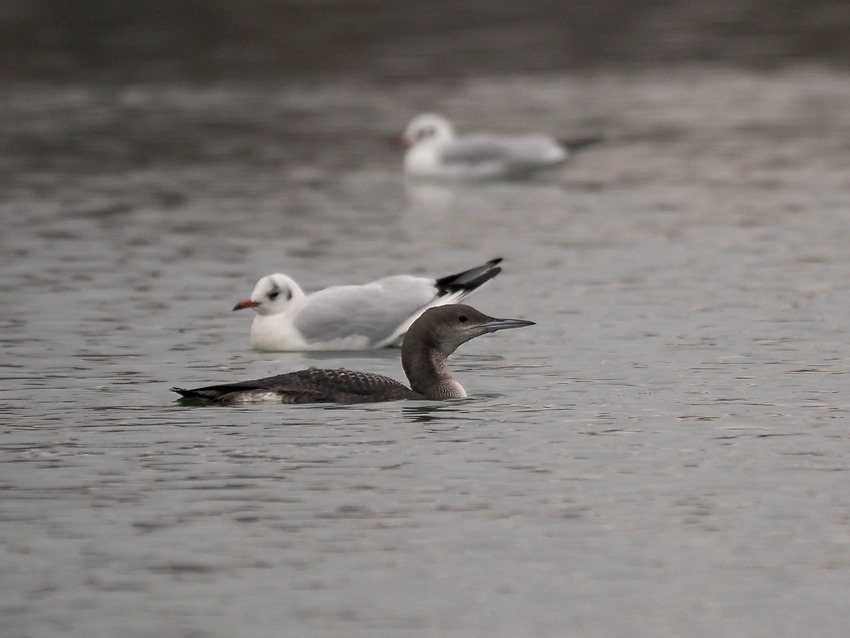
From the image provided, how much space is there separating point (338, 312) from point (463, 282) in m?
1.02

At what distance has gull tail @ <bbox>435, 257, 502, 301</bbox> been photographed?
47.7 ft

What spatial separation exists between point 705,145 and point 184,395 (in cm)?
1800

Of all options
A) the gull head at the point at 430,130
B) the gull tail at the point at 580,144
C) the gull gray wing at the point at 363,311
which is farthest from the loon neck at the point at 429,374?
the gull tail at the point at 580,144

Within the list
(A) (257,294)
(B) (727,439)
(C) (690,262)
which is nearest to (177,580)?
(B) (727,439)

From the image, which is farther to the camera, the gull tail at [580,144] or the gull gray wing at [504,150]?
the gull tail at [580,144]

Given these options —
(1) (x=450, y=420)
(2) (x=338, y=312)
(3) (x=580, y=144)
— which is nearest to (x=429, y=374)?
(1) (x=450, y=420)

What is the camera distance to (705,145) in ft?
94.0

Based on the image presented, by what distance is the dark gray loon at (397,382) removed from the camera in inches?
471

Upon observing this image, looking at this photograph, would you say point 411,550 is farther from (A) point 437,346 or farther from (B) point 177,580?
(A) point 437,346

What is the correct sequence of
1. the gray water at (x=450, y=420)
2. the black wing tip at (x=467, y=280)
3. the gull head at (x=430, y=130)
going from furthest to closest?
the gull head at (x=430, y=130) → the black wing tip at (x=467, y=280) → the gray water at (x=450, y=420)

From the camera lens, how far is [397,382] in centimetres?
1239

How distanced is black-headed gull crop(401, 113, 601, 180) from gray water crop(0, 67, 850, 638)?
31 centimetres

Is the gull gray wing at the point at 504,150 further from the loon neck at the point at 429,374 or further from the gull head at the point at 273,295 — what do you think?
the loon neck at the point at 429,374

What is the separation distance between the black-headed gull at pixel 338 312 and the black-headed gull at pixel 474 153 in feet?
35.3
